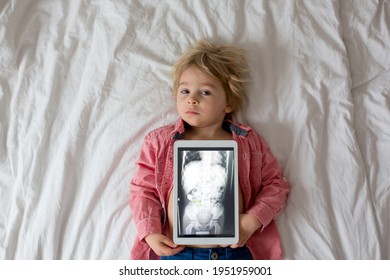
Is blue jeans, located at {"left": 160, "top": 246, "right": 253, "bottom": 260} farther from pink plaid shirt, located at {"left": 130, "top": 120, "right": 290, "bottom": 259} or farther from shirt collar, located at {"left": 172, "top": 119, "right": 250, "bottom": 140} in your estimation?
shirt collar, located at {"left": 172, "top": 119, "right": 250, "bottom": 140}

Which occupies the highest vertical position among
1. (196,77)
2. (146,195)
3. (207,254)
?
(196,77)

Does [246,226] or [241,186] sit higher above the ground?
[241,186]

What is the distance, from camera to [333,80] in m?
1.36

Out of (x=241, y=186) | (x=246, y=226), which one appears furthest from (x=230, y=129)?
(x=246, y=226)

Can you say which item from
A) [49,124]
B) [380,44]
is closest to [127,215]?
[49,124]

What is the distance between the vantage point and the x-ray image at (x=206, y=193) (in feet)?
3.80

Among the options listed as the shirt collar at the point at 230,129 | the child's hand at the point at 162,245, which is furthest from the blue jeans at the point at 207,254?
the shirt collar at the point at 230,129

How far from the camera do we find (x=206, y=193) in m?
1.18

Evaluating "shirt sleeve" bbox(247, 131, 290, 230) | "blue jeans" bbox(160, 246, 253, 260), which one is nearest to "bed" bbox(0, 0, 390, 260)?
"shirt sleeve" bbox(247, 131, 290, 230)

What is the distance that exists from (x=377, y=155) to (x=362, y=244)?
26 centimetres

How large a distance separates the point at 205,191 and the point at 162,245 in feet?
0.58

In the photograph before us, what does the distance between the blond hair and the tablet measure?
19 cm

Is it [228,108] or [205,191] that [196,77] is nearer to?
[228,108]

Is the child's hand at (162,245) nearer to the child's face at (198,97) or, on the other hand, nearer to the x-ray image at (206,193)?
the x-ray image at (206,193)
